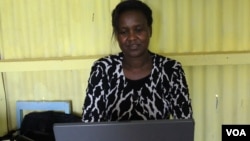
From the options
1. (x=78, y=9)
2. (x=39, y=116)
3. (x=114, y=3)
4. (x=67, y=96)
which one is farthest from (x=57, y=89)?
(x=114, y=3)

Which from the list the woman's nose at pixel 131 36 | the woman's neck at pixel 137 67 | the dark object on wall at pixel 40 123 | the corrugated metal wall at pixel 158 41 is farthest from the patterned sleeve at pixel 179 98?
→ the dark object on wall at pixel 40 123

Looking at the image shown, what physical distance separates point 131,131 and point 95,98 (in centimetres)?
65

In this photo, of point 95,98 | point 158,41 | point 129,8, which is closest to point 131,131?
point 95,98

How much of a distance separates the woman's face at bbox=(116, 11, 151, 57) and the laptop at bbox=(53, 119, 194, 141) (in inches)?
26.1

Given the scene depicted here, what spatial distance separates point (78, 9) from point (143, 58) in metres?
0.77

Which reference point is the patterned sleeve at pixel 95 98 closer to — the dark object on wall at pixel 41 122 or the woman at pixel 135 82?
the woman at pixel 135 82

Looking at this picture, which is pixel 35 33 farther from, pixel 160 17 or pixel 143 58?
pixel 143 58

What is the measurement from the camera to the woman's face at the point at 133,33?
121cm

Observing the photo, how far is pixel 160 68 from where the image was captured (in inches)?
50.4

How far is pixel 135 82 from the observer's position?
1.26 meters

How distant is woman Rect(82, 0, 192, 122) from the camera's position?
121 centimetres

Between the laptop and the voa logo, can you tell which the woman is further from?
the laptop

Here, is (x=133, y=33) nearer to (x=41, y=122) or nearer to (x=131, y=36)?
(x=131, y=36)

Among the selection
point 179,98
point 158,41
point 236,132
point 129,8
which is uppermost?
point 129,8
